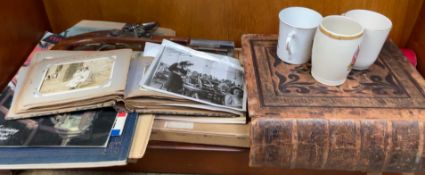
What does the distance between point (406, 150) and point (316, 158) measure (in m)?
0.14

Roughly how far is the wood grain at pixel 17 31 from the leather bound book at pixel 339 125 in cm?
53

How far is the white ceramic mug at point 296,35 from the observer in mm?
653

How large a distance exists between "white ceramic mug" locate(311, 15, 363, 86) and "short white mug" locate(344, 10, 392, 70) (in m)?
0.03

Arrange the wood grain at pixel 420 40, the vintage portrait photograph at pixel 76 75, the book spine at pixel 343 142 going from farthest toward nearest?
1. the wood grain at pixel 420 40
2. the vintage portrait photograph at pixel 76 75
3. the book spine at pixel 343 142

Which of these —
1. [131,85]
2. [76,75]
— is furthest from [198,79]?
[76,75]

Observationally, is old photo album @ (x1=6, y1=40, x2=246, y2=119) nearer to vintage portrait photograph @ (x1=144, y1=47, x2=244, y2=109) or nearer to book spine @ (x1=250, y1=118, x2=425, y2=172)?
vintage portrait photograph @ (x1=144, y1=47, x2=244, y2=109)

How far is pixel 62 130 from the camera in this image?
623 millimetres

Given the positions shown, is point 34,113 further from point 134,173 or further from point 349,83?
point 349,83

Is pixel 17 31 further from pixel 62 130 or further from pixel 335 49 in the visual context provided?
pixel 335 49

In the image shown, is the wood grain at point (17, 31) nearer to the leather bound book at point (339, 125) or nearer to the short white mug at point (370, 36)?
the leather bound book at point (339, 125)

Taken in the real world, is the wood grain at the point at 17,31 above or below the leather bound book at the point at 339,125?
above

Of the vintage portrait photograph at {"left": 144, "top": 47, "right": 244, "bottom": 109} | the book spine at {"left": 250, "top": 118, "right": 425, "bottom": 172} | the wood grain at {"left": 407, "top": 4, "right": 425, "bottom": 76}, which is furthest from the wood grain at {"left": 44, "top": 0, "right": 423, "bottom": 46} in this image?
the book spine at {"left": 250, "top": 118, "right": 425, "bottom": 172}

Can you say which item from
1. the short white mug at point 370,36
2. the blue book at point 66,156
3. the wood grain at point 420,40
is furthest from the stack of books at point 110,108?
the wood grain at point 420,40

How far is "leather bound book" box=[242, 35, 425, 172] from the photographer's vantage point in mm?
565
